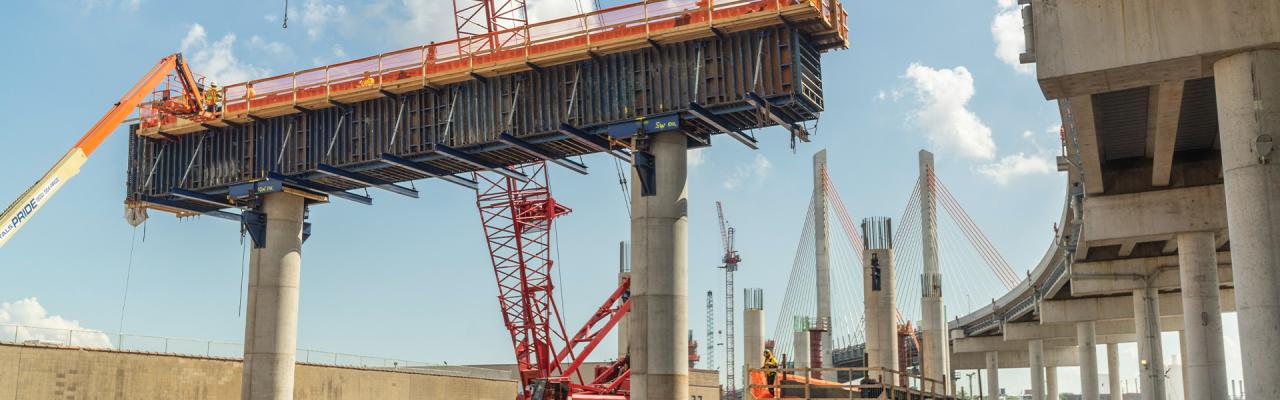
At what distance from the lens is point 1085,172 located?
35781 mm

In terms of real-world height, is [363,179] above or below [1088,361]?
above

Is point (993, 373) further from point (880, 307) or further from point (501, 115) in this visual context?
point (501, 115)

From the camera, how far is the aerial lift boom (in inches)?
1665

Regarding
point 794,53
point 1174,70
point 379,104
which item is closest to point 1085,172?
point 794,53

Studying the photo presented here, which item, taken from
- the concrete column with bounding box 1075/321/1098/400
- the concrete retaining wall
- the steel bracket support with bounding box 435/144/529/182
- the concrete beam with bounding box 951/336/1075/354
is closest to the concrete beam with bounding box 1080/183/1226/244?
the steel bracket support with bounding box 435/144/529/182

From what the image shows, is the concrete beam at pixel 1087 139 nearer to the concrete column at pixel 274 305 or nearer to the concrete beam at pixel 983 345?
the concrete column at pixel 274 305

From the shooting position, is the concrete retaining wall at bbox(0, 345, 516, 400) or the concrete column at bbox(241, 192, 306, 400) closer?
the concrete retaining wall at bbox(0, 345, 516, 400)

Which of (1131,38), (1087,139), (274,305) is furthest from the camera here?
(274,305)

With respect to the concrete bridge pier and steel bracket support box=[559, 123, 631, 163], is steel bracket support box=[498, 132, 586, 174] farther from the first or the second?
the concrete bridge pier

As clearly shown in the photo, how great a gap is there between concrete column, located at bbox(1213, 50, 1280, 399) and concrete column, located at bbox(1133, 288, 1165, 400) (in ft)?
110

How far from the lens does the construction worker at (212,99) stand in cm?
4752

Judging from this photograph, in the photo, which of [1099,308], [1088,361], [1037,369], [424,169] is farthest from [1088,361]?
[424,169]

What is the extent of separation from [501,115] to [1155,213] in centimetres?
2233

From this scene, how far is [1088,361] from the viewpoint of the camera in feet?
226
